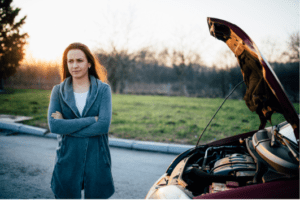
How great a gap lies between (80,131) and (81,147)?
0.49 feet

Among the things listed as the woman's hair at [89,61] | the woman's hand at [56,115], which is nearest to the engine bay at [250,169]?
the woman's hand at [56,115]

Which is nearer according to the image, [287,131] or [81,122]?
[81,122]

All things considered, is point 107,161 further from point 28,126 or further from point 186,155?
point 28,126

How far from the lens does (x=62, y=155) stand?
176 cm

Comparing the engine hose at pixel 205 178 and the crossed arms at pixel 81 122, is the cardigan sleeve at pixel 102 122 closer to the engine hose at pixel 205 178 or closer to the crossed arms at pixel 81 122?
the crossed arms at pixel 81 122

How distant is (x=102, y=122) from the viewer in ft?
6.06

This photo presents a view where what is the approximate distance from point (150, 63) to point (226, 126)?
76.2 ft

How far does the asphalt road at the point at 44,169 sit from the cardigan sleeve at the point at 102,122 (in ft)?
5.29

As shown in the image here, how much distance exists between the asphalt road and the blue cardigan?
1357mm

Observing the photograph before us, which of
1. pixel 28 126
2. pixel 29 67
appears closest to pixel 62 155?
pixel 28 126

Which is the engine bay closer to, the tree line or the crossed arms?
the crossed arms

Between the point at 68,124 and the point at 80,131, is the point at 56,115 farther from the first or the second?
the point at 80,131

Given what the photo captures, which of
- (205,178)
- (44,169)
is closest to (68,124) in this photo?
(205,178)

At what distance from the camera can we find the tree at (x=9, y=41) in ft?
67.2
